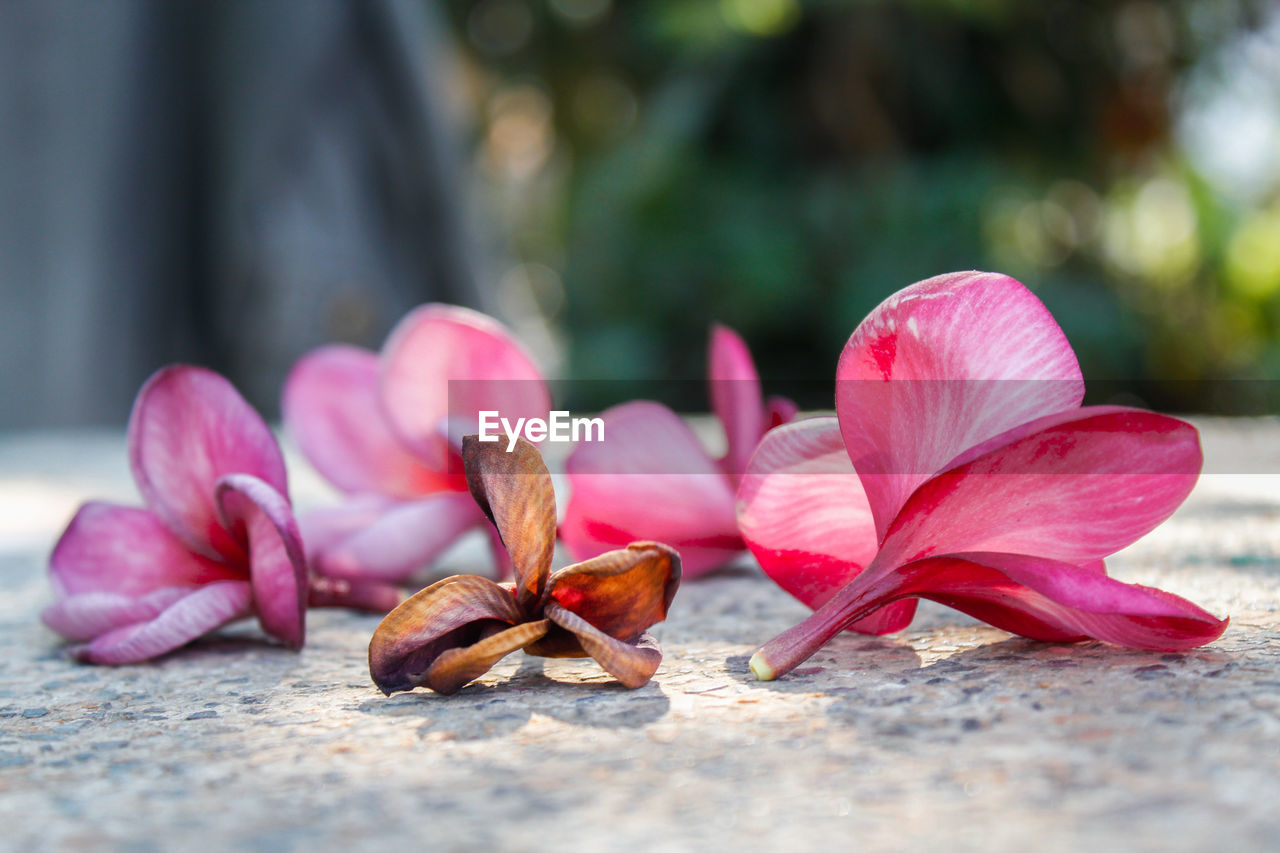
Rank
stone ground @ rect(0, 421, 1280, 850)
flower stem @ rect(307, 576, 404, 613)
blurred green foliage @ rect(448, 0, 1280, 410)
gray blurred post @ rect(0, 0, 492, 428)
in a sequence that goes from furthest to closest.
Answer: blurred green foliage @ rect(448, 0, 1280, 410)
gray blurred post @ rect(0, 0, 492, 428)
flower stem @ rect(307, 576, 404, 613)
stone ground @ rect(0, 421, 1280, 850)

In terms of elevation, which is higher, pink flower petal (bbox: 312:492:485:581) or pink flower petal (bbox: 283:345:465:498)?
pink flower petal (bbox: 283:345:465:498)

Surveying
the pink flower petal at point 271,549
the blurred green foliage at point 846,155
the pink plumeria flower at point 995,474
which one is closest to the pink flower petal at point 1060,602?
the pink plumeria flower at point 995,474

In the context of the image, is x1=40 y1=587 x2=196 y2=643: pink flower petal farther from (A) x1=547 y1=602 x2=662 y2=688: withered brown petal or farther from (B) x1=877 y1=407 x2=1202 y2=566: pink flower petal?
(B) x1=877 y1=407 x2=1202 y2=566: pink flower petal

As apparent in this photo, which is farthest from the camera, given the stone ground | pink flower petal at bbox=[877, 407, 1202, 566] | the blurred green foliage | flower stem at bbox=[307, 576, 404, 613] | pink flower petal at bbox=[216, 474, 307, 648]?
the blurred green foliage

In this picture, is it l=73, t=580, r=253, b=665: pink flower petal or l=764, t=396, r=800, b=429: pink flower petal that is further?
l=764, t=396, r=800, b=429: pink flower petal

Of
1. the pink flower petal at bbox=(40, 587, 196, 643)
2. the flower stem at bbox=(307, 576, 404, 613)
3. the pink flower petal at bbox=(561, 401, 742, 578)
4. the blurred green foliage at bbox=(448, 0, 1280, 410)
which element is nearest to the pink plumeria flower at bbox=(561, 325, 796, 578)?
the pink flower petal at bbox=(561, 401, 742, 578)

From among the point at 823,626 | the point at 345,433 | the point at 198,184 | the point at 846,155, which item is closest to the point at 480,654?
the point at 823,626

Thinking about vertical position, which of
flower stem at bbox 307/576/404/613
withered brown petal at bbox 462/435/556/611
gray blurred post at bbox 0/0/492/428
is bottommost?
flower stem at bbox 307/576/404/613

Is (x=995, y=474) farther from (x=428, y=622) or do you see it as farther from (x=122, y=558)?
(x=122, y=558)
